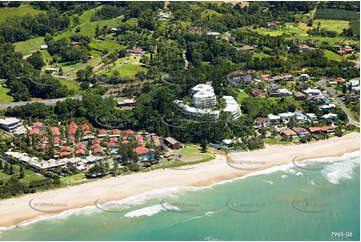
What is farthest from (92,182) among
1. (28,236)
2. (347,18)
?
(347,18)

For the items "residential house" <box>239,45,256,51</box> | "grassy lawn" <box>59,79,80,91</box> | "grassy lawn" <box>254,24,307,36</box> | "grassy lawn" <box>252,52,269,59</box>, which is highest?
"grassy lawn" <box>254,24,307,36</box>

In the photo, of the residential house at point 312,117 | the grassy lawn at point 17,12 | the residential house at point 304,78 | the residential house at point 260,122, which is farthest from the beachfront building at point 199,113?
the grassy lawn at point 17,12

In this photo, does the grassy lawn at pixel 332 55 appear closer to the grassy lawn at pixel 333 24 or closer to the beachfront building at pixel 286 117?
the grassy lawn at pixel 333 24

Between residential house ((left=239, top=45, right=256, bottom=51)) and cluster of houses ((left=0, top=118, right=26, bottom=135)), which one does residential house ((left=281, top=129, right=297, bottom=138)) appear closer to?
residential house ((left=239, top=45, right=256, bottom=51))

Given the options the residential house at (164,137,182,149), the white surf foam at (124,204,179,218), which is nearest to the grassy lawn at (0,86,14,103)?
the residential house at (164,137,182,149)

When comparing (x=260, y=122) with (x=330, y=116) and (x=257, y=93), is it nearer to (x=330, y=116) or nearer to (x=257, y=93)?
(x=257, y=93)

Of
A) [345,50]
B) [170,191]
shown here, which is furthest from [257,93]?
[345,50]

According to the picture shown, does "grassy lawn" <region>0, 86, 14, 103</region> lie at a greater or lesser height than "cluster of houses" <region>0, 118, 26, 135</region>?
lesser

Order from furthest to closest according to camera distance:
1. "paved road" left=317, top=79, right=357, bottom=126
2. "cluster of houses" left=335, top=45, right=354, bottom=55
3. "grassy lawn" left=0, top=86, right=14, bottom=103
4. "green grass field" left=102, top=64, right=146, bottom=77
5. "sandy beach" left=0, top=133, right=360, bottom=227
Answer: "cluster of houses" left=335, top=45, right=354, bottom=55, "green grass field" left=102, top=64, right=146, bottom=77, "grassy lawn" left=0, top=86, right=14, bottom=103, "paved road" left=317, top=79, right=357, bottom=126, "sandy beach" left=0, top=133, right=360, bottom=227
